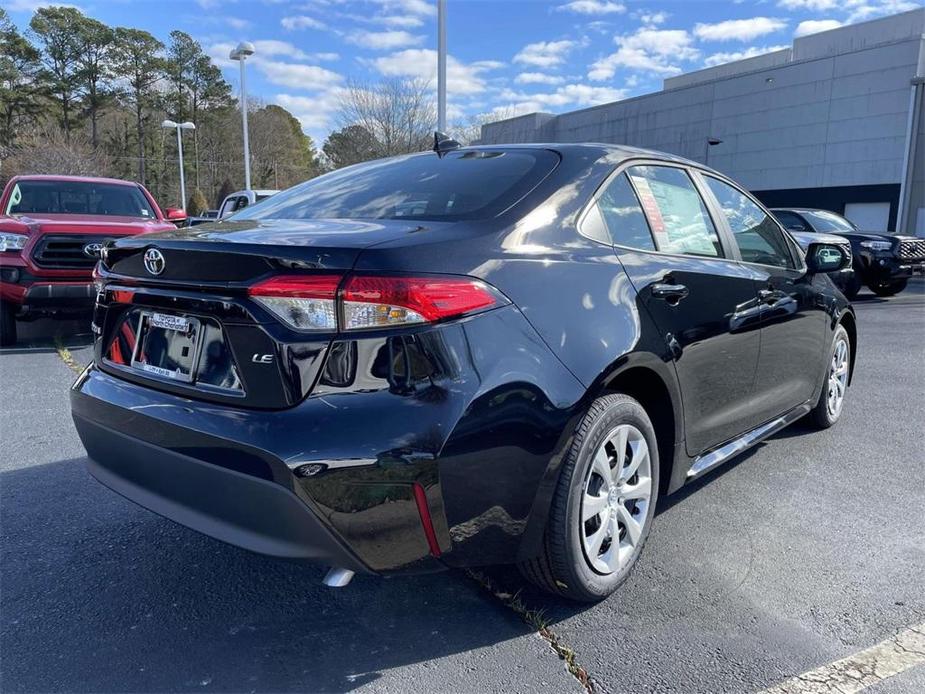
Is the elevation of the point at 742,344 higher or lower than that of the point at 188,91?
lower

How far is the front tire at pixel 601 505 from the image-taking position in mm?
2270

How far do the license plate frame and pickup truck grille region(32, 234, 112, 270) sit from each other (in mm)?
5120

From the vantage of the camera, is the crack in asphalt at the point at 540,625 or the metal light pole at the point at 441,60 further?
the metal light pole at the point at 441,60

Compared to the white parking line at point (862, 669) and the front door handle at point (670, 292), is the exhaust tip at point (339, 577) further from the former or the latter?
the front door handle at point (670, 292)

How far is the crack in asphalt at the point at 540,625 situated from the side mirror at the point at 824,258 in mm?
2677

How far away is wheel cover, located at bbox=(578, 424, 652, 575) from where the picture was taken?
242 cm

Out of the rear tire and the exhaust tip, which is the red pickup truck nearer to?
the exhaust tip

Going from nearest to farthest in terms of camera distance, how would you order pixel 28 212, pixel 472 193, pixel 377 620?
pixel 377 620
pixel 472 193
pixel 28 212

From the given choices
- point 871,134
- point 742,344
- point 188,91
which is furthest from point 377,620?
point 188,91

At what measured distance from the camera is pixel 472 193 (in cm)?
260

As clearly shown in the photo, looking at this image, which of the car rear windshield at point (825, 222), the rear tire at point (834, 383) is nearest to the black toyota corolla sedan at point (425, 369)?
the rear tire at point (834, 383)

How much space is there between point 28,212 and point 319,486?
773 centimetres

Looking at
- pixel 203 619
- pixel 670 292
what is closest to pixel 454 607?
pixel 203 619

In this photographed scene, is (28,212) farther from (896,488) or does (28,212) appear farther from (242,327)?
(896,488)
